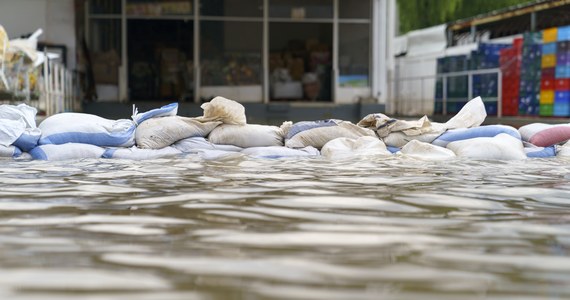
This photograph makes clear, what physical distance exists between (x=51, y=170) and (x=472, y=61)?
12.8m

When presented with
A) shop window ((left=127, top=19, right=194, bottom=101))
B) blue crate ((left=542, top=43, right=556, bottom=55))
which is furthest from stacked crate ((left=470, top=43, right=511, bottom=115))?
shop window ((left=127, top=19, right=194, bottom=101))

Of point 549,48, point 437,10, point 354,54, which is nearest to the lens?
point 549,48

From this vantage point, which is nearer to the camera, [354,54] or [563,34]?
[563,34]

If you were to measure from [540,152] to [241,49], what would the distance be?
1142 centimetres

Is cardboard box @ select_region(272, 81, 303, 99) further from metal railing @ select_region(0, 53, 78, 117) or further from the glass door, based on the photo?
metal railing @ select_region(0, 53, 78, 117)

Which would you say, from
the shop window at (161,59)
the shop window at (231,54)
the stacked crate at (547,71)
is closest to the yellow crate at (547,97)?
the stacked crate at (547,71)

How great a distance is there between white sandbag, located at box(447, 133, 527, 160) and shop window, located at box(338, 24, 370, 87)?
11.2 metres

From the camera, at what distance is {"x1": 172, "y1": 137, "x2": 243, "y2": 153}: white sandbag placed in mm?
6250

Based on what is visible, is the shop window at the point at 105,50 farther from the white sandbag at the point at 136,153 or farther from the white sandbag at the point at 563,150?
the white sandbag at the point at 563,150

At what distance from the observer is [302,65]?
17.5 meters

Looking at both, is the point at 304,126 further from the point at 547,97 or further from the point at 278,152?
the point at 547,97

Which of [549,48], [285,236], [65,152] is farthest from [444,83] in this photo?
[285,236]

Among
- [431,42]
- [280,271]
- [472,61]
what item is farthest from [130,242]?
[431,42]

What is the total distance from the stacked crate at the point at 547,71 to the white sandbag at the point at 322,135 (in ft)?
26.2
